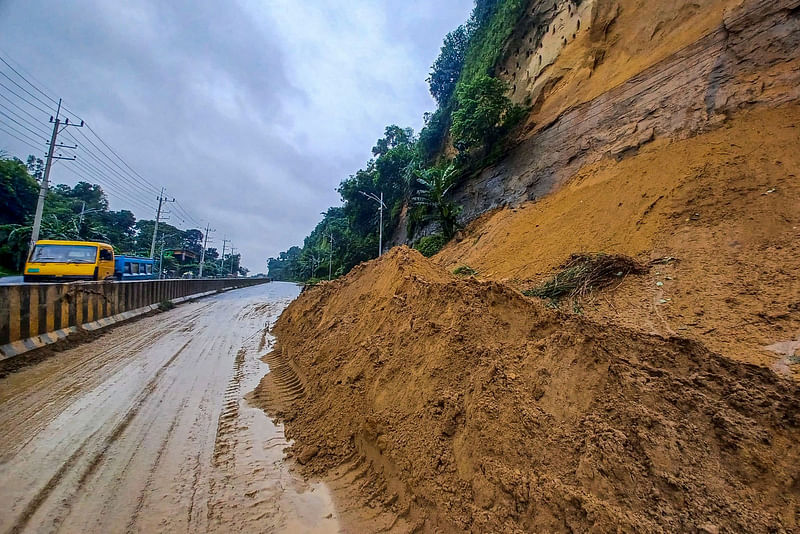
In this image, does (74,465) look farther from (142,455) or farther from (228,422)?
(228,422)

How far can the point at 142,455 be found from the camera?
11.0ft

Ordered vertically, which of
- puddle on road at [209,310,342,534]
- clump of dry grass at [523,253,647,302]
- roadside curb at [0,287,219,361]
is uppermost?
clump of dry grass at [523,253,647,302]

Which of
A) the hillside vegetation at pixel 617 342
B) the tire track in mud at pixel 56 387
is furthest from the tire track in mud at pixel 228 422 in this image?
the tire track in mud at pixel 56 387

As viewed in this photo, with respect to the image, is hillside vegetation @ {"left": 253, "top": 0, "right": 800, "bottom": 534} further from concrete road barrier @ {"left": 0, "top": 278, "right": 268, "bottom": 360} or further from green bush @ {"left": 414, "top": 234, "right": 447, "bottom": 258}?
green bush @ {"left": 414, "top": 234, "right": 447, "bottom": 258}

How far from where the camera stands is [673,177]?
7188 millimetres

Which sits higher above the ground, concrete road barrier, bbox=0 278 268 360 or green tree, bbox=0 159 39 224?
green tree, bbox=0 159 39 224

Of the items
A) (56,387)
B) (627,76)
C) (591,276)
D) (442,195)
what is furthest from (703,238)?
(442,195)

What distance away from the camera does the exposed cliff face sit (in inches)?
294

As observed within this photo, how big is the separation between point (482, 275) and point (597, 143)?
20.4 feet

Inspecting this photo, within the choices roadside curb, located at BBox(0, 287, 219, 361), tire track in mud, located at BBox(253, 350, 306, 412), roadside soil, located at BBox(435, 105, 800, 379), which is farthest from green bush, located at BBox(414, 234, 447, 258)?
roadside curb, located at BBox(0, 287, 219, 361)

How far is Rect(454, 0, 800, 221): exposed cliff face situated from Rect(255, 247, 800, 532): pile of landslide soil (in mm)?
7657

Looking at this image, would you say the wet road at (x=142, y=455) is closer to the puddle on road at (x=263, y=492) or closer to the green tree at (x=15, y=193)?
the puddle on road at (x=263, y=492)

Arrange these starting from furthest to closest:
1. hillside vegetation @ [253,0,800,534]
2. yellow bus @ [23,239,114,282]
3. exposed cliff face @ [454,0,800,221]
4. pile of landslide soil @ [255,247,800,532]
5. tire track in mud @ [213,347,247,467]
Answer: yellow bus @ [23,239,114,282] → exposed cliff face @ [454,0,800,221] → tire track in mud @ [213,347,247,467] → hillside vegetation @ [253,0,800,534] → pile of landslide soil @ [255,247,800,532]

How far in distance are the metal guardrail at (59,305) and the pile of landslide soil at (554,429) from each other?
19.4 feet
